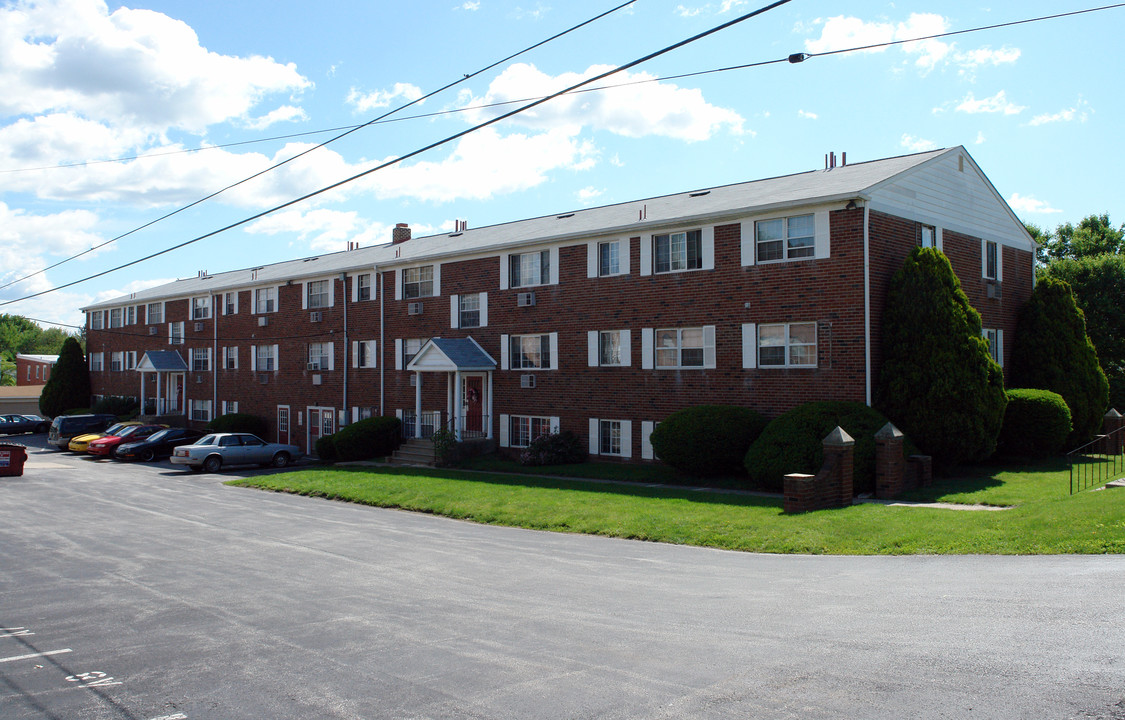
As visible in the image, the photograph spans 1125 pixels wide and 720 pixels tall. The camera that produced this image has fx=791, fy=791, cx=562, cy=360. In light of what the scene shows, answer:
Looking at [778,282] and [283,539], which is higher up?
[778,282]

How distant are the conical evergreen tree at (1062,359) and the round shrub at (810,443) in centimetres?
901

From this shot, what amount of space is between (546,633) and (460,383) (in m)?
20.3

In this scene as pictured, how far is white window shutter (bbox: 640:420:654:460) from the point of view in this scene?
23.0m

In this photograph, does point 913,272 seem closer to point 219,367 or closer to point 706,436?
point 706,436

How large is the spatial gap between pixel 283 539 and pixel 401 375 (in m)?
16.8

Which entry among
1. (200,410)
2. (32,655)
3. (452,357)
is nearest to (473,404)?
(452,357)

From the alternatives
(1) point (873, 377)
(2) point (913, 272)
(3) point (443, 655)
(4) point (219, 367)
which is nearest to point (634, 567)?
(3) point (443, 655)

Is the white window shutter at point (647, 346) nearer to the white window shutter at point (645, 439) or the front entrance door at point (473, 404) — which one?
the white window shutter at point (645, 439)

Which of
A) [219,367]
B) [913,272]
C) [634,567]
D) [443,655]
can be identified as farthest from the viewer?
[219,367]

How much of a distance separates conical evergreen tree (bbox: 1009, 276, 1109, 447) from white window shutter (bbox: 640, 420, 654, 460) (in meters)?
11.9

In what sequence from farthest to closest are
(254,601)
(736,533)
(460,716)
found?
(736,533)
(254,601)
(460,716)

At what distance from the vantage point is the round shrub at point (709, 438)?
19500 mm

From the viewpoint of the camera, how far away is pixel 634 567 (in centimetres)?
1149

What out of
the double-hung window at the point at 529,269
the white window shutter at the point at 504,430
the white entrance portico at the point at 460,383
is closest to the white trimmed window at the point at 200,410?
the white entrance portico at the point at 460,383
